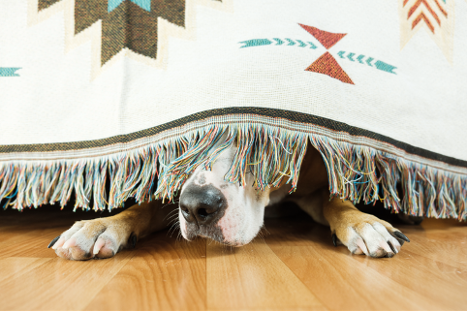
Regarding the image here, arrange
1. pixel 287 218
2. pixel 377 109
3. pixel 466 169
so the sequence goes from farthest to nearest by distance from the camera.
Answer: pixel 287 218, pixel 466 169, pixel 377 109

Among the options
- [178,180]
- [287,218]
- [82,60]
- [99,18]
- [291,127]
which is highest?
[99,18]

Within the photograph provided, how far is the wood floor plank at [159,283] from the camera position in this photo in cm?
49

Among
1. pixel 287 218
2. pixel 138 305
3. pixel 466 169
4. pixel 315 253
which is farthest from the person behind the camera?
pixel 287 218

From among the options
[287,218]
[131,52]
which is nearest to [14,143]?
[131,52]

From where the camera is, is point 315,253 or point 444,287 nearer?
point 444,287

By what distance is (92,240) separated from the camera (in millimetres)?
785

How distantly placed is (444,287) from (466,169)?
0.82 m

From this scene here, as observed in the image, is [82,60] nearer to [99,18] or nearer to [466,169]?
[99,18]

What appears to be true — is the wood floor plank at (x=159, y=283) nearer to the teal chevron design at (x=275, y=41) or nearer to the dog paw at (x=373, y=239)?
the dog paw at (x=373, y=239)

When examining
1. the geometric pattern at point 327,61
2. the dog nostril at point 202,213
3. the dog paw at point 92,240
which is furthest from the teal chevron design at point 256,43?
the dog paw at point 92,240

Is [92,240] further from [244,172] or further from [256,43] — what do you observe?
[256,43]

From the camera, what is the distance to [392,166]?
97cm

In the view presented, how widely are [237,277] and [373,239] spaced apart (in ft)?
1.22

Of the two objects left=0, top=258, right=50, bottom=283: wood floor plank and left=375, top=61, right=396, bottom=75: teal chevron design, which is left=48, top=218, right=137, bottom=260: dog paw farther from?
left=375, top=61, right=396, bottom=75: teal chevron design
